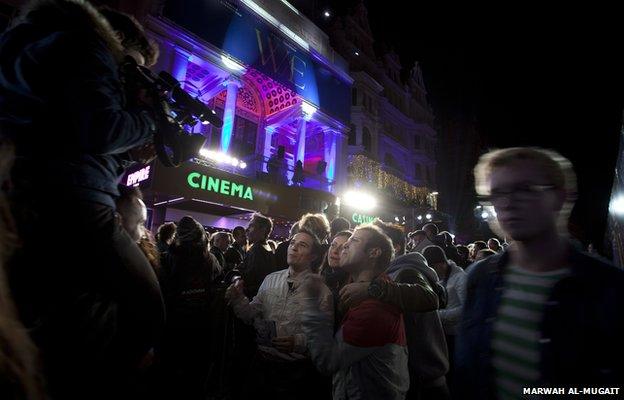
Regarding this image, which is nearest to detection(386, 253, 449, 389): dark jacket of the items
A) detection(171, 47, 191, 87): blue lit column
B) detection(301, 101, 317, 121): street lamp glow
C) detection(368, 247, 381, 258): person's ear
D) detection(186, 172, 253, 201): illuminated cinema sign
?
detection(368, 247, 381, 258): person's ear

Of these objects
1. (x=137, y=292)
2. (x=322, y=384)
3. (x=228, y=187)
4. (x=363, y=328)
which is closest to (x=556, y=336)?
(x=363, y=328)

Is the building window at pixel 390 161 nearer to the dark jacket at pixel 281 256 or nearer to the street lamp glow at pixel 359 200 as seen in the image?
the street lamp glow at pixel 359 200

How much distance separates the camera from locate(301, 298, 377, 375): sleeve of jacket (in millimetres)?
2285

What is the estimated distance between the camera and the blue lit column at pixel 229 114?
15624 mm

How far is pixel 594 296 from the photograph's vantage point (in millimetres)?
1510

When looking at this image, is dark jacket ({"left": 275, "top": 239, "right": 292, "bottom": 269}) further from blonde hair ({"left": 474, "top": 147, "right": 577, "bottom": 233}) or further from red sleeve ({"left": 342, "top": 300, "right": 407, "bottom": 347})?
blonde hair ({"left": 474, "top": 147, "right": 577, "bottom": 233})

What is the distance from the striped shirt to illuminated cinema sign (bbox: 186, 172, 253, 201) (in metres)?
12.8

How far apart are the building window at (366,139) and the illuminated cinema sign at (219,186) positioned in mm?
14587

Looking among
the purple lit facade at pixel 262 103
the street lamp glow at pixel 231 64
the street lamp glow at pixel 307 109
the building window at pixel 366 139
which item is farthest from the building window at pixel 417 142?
the street lamp glow at pixel 231 64

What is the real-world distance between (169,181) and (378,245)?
448 inches

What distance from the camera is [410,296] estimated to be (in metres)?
2.56

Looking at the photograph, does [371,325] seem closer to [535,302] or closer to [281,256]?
[535,302]

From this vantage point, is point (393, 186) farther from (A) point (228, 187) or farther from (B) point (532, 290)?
(B) point (532, 290)

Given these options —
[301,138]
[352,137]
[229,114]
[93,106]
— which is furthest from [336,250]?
[352,137]
